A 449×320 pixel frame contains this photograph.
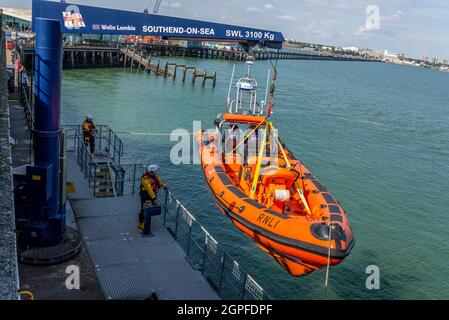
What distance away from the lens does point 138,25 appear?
9.29 meters

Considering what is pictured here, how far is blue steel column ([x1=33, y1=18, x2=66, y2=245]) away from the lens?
7617 millimetres

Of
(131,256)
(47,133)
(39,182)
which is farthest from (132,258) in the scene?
(47,133)

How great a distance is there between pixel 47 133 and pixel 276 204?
6.66 meters

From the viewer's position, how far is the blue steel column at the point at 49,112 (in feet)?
25.0

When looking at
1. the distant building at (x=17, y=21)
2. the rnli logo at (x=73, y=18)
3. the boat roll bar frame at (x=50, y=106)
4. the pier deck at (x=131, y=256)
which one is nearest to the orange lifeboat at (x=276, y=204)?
the pier deck at (x=131, y=256)

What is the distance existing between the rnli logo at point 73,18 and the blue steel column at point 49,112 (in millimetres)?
180

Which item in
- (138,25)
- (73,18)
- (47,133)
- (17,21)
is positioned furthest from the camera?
(17,21)

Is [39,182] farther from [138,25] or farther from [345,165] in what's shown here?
[345,165]

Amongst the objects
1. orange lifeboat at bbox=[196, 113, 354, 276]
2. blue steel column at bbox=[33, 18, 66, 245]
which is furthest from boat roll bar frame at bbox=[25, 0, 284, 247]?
orange lifeboat at bbox=[196, 113, 354, 276]

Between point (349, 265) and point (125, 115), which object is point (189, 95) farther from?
point (349, 265)

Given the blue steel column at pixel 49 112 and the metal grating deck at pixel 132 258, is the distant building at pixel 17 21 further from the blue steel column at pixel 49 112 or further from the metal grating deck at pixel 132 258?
the blue steel column at pixel 49 112

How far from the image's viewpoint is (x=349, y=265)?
1281 centimetres
